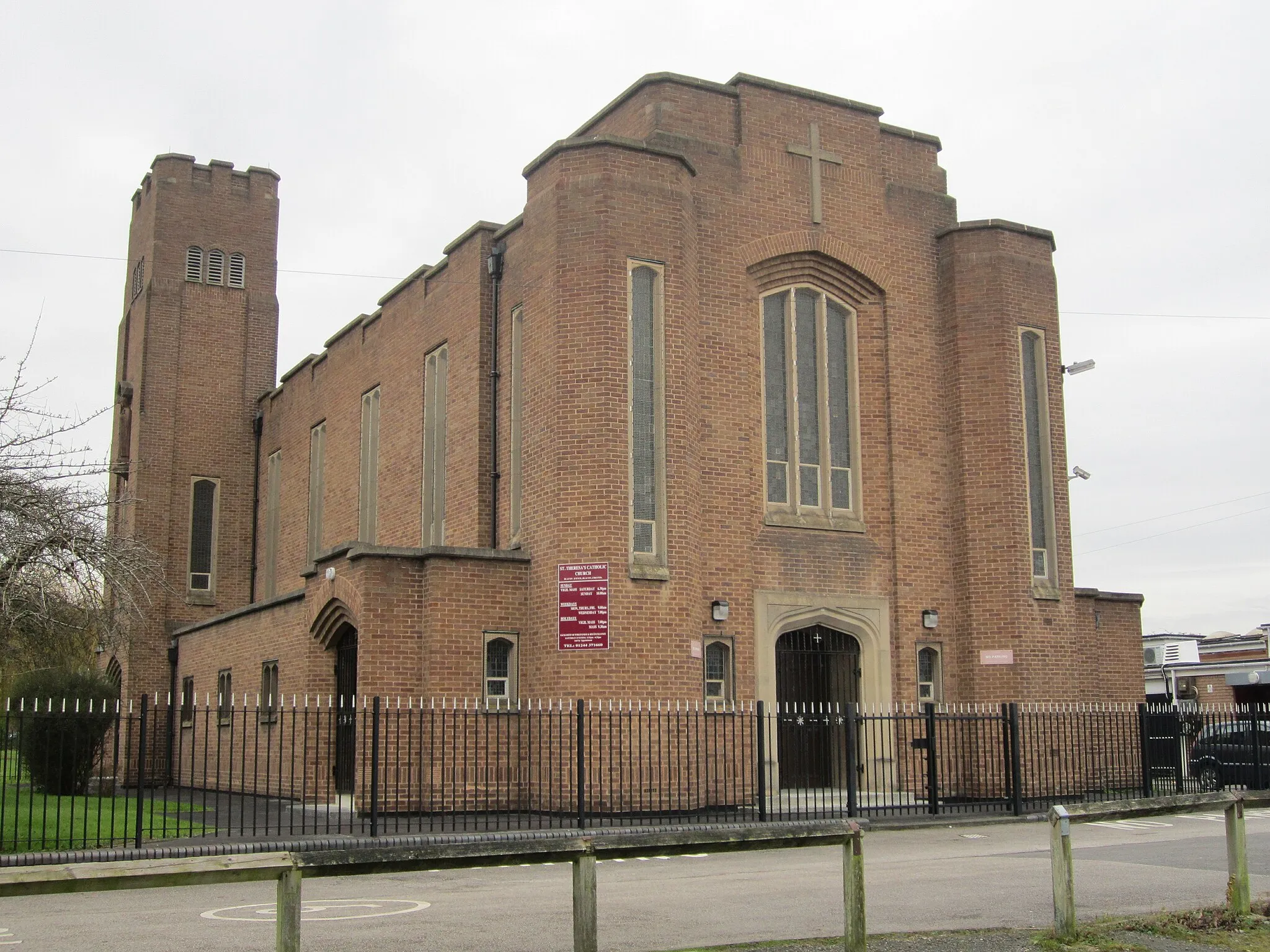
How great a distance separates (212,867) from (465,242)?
57.6 feet

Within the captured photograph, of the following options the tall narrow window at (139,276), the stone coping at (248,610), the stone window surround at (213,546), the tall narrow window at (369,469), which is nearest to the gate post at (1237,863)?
the stone coping at (248,610)

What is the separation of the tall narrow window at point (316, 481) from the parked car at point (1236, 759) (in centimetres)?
1805

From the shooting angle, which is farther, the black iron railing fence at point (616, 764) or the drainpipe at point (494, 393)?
the drainpipe at point (494, 393)

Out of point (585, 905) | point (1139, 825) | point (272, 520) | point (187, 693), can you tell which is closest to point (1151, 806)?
point (585, 905)

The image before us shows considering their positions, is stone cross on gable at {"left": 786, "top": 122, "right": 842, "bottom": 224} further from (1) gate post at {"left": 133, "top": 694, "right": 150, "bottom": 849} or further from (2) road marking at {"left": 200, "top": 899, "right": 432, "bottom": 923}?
(2) road marking at {"left": 200, "top": 899, "right": 432, "bottom": 923}

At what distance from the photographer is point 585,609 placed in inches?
727

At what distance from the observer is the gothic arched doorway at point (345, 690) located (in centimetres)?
2031

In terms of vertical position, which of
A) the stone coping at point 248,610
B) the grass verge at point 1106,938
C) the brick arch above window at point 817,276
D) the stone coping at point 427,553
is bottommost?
the grass verge at point 1106,938

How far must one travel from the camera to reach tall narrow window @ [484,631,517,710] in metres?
18.9

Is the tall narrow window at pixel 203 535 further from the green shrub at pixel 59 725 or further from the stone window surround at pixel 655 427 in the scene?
the stone window surround at pixel 655 427

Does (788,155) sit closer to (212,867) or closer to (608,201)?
(608,201)

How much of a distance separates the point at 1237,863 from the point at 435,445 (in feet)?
55.6

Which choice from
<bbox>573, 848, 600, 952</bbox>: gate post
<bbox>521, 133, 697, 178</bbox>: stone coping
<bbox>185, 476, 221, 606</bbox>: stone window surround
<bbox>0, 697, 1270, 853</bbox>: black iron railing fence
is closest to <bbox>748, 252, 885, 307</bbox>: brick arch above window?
<bbox>521, 133, 697, 178</bbox>: stone coping

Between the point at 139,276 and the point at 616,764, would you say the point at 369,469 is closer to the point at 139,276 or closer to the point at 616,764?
the point at 139,276
